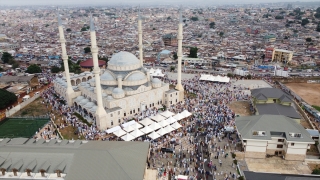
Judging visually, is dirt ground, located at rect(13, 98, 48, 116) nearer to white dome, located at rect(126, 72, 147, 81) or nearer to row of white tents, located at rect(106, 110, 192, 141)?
white dome, located at rect(126, 72, 147, 81)

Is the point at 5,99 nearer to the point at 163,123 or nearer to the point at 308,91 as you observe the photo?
the point at 163,123

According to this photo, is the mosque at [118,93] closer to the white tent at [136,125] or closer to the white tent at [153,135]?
the white tent at [136,125]

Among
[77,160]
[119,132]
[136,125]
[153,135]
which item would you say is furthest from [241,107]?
[77,160]

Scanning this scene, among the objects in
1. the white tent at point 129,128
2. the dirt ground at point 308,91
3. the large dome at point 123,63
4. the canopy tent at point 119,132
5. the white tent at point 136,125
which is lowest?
the dirt ground at point 308,91

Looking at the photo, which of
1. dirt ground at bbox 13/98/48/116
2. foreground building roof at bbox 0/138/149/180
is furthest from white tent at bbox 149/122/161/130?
dirt ground at bbox 13/98/48/116

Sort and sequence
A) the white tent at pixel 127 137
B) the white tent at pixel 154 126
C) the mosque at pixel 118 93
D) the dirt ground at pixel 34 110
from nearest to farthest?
the white tent at pixel 127 137 < the white tent at pixel 154 126 < the mosque at pixel 118 93 < the dirt ground at pixel 34 110

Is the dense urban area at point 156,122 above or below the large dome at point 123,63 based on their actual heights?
below

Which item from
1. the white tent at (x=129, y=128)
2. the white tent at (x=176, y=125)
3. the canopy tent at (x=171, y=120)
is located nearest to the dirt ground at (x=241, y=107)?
the canopy tent at (x=171, y=120)
